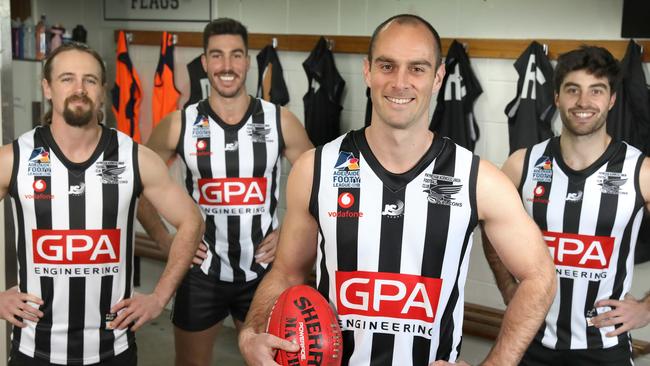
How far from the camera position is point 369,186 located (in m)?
2.31

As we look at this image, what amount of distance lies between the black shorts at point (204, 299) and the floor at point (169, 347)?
58.3 inches

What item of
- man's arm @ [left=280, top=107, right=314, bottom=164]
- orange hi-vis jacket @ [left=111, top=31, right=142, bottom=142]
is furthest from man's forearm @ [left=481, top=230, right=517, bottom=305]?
orange hi-vis jacket @ [left=111, top=31, right=142, bottom=142]

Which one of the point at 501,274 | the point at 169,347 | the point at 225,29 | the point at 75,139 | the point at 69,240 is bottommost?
the point at 169,347

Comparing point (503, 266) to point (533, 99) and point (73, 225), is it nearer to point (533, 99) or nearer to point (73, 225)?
point (533, 99)

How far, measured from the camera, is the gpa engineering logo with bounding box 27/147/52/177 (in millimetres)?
2809

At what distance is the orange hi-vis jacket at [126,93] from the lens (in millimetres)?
5758

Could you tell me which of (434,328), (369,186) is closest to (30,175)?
(369,186)

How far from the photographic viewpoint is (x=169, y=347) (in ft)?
17.8

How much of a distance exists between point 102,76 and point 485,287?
252 cm

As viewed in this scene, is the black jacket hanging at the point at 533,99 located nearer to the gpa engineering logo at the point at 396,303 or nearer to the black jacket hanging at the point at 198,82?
the gpa engineering logo at the point at 396,303

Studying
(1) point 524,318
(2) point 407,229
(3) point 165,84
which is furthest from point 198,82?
(1) point 524,318

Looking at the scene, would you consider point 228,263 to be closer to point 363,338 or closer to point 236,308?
point 236,308

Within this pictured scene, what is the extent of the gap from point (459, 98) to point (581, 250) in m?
1.48

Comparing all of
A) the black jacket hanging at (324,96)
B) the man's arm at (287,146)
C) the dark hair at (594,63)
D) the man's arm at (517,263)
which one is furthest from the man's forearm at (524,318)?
the black jacket hanging at (324,96)
